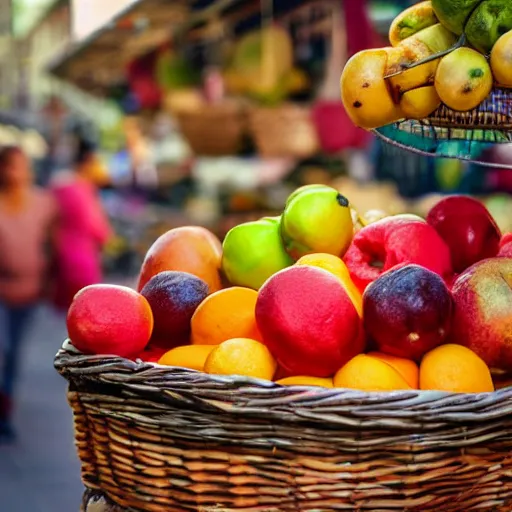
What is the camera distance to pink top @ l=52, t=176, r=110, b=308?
5301 millimetres

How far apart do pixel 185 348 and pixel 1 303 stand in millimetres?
3829

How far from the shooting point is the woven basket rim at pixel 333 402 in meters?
1.18

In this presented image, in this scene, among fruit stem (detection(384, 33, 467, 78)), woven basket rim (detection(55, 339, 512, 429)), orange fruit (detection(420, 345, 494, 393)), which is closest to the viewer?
woven basket rim (detection(55, 339, 512, 429))

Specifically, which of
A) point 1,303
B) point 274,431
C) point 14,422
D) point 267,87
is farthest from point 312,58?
point 274,431

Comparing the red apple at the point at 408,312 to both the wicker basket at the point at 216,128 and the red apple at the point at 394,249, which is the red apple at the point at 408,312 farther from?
the wicker basket at the point at 216,128

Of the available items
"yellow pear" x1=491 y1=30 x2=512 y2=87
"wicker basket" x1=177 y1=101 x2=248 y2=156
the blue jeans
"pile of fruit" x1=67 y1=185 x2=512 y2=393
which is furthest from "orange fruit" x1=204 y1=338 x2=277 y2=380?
the blue jeans

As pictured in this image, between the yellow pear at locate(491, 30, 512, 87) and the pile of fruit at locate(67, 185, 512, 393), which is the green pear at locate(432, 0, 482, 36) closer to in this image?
the yellow pear at locate(491, 30, 512, 87)

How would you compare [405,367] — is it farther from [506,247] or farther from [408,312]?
[506,247]

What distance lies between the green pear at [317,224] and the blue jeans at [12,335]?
3.64 metres

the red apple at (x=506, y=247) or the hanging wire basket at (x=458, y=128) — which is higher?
the hanging wire basket at (x=458, y=128)

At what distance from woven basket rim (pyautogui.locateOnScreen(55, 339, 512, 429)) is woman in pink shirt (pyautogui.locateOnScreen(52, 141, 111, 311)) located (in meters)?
4.16

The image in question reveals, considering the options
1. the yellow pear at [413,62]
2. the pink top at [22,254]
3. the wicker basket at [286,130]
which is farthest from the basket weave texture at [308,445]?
the pink top at [22,254]

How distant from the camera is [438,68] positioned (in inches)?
56.0

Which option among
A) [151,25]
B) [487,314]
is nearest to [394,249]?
[487,314]
